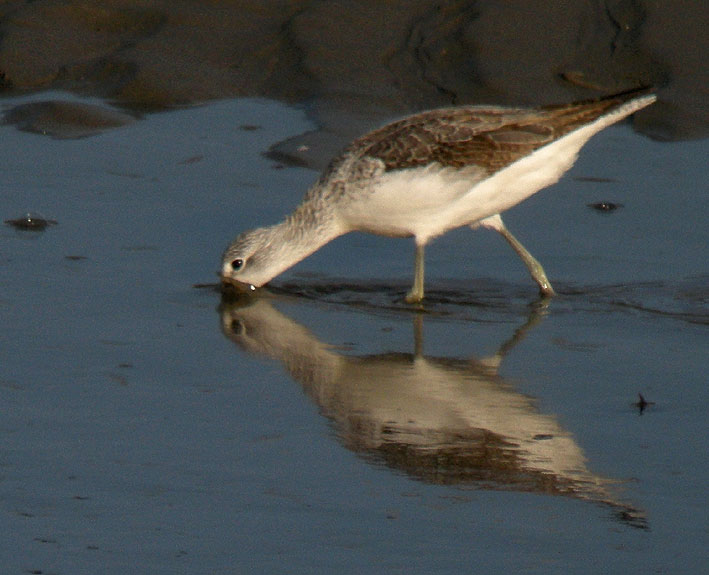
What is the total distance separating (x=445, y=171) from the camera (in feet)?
27.7

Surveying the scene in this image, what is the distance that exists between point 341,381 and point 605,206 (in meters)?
3.52

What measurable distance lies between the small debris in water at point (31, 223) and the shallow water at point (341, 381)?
0.08 m

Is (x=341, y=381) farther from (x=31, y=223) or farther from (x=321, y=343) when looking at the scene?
(x=31, y=223)

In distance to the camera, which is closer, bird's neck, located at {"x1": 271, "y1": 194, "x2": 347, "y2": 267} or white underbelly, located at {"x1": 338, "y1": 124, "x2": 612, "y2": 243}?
white underbelly, located at {"x1": 338, "y1": 124, "x2": 612, "y2": 243}

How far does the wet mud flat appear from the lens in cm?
514

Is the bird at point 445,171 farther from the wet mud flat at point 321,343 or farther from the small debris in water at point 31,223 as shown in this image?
the small debris in water at point 31,223

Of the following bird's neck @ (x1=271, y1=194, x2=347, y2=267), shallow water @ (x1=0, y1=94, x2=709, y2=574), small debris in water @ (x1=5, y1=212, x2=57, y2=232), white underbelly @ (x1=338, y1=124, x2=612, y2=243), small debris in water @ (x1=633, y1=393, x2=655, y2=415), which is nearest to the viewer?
shallow water @ (x1=0, y1=94, x2=709, y2=574)

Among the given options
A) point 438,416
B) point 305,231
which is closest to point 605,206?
point 305,231

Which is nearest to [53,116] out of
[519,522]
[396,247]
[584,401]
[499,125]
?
[396,247]

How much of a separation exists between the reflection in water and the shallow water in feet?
0.06

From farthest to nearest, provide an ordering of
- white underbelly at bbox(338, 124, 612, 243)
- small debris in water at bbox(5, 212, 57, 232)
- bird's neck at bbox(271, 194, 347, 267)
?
1. small debris in water at bbox(5, 212, 57, 232)
2. bird's neck at bbox(271, 194, 347, 267)
3. white underbelly at bbox(338, 124, 612, 243)

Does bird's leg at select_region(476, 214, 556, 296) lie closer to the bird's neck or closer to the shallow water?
the shallow water

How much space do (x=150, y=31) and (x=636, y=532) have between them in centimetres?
917

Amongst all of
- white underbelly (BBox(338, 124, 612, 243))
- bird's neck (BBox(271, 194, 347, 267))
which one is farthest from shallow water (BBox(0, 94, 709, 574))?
white underbelly (BBox(338, 124, 612, 243))
